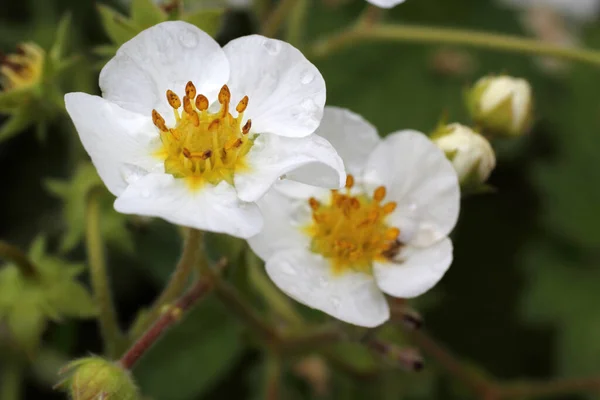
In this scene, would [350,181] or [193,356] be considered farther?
[193,356]

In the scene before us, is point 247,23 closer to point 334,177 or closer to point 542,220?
point 542,220

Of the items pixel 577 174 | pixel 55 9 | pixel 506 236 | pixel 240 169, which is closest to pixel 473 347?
pixel 506 236

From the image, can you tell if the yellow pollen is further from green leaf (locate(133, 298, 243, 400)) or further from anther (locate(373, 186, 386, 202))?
green leaf (locate(133, 298, 243, 400))

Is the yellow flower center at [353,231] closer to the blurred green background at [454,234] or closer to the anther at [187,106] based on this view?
the anther at [187,106]

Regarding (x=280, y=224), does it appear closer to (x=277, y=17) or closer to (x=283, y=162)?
(x=283, y=162)

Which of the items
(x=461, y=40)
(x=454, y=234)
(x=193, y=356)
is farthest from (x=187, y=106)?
(x=454, y=234)

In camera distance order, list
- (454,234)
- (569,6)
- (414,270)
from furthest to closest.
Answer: (569,6) < (454,234) < (414,270)
